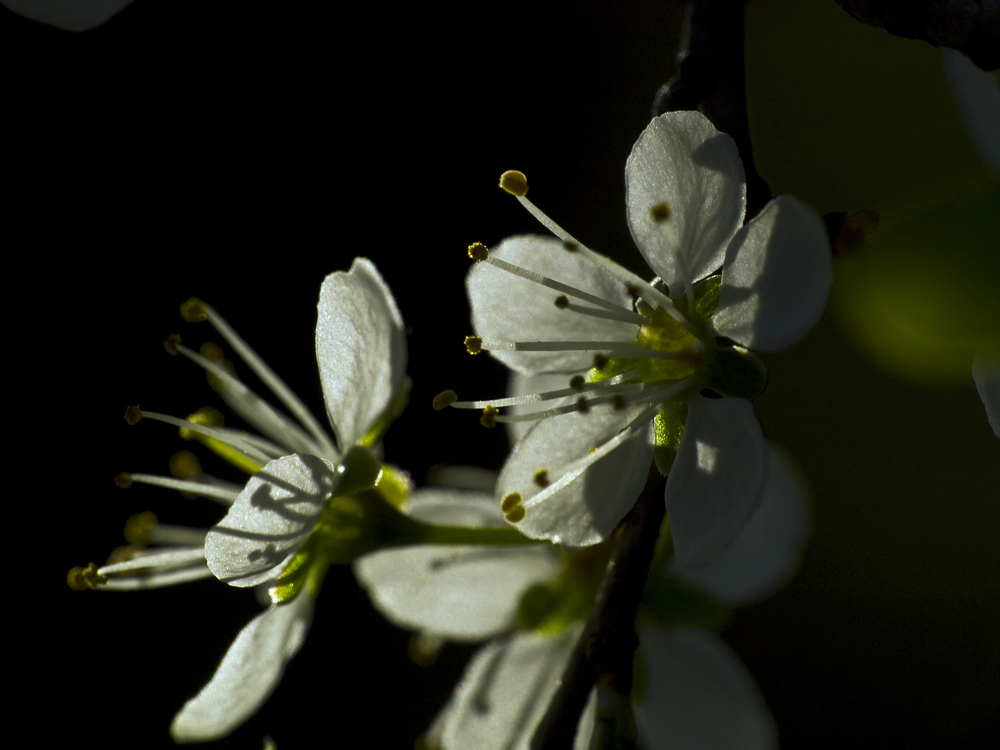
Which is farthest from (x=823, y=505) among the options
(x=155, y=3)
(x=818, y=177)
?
(x=155, y=3)

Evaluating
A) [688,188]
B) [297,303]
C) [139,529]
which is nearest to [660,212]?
[688,188]

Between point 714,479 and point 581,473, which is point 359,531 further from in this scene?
point 714,479

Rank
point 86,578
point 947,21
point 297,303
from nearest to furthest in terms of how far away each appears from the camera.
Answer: point 947,21 → point 86,578 → point 297,303

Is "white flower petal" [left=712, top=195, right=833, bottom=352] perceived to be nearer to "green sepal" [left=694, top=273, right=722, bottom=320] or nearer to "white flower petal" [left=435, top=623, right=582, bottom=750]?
"green sepal" [left=694, top=273, right=722, bottom=320]

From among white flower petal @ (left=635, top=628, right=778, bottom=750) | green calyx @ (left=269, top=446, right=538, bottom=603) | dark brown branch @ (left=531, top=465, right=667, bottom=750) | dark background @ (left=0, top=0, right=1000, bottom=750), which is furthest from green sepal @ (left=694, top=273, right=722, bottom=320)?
dark background @ (left=0, top=0, right=1000, bottom=750)

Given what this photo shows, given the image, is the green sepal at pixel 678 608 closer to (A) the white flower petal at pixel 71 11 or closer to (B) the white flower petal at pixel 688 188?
(B) the white flower petal at pixel 688 188

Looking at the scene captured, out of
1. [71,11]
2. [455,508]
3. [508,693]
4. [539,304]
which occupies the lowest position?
[508,693]

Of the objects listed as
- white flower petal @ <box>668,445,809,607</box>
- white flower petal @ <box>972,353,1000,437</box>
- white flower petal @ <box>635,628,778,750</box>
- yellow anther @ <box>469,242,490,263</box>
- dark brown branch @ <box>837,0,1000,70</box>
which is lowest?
white flower petal @ <box>635,628,778,750</box>

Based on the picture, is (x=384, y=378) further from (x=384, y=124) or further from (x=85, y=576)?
(x=384, y=124)
